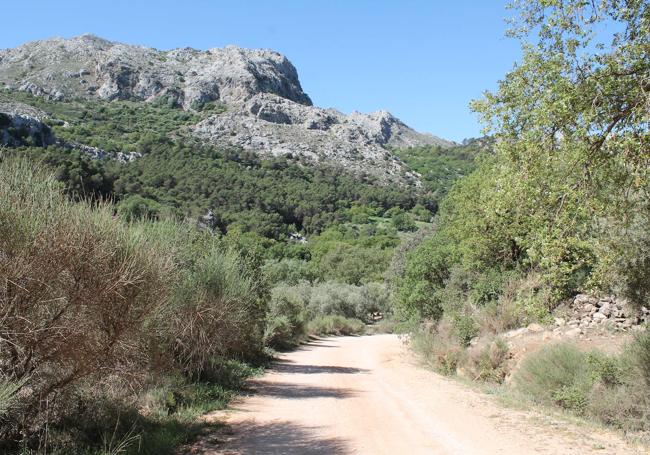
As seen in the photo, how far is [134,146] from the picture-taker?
96.0 m

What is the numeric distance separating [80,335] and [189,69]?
170903 mm

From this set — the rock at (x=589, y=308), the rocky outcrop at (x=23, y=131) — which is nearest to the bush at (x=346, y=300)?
the rocky outcrop at (x=23, y=131)

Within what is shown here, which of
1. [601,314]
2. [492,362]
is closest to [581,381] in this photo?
[492,362]

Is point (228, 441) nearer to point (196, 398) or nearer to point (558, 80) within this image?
point (196, 398)

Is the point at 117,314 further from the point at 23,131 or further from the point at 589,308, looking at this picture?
the point at 23,131

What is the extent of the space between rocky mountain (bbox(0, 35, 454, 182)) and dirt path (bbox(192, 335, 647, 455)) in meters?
110

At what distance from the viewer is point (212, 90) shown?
152125 millimetres

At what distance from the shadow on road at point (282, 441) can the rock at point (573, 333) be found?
9053mm

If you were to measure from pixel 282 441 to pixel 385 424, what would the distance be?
234cm

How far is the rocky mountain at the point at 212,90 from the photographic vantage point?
12650cm

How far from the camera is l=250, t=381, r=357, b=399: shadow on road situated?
13.3 metres

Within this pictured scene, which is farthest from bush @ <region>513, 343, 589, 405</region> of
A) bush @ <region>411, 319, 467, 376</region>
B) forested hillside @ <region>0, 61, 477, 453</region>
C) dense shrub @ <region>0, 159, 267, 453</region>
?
dense shrub @ <region>0, 159, 267, 453</region>

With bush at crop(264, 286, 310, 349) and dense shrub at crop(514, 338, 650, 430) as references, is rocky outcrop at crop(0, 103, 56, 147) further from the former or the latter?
dense shrub at crop(514, 338, 650, 430)

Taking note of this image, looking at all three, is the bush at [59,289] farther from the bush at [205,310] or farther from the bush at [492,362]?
the bush at [492,362]
